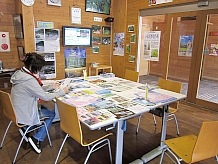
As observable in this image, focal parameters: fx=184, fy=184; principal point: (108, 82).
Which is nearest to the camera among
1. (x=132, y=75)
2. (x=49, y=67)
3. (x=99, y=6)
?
(x=132, y=75)

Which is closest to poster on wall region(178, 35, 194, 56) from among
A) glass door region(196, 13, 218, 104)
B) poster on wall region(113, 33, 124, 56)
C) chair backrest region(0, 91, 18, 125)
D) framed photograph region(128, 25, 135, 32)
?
glass door region(196, 13, 218, 104)

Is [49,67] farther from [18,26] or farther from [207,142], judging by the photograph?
[207,142]

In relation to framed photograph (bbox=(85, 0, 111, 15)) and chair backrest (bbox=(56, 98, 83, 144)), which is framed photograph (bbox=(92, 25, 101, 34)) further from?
chair backrest (bbox=(56, 98, 83, 144))

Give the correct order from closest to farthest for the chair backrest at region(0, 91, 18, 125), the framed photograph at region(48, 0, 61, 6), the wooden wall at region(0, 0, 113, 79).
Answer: the chair backrest at region(0, 91, 18, 125) < the wooden wall at region(0, 0, 113, 79) < the framed photograph at region(48, 0, 61, 6)

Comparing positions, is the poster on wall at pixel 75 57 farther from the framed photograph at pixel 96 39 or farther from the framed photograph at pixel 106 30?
the framed photograph at pixel 106 30

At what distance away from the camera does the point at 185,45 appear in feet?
14.1

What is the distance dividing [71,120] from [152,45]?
12.0 feet

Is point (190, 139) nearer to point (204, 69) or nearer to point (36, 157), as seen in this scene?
point (36, 157)

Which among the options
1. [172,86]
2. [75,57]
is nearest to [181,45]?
[172,86]

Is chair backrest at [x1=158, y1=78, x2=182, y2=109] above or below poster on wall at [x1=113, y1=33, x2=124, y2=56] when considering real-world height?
below

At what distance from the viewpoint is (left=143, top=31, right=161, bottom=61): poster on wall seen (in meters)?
4.62

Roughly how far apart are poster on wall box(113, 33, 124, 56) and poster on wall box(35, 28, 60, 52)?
1.77 m

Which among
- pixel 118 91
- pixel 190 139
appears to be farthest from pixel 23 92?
pixel 190 139

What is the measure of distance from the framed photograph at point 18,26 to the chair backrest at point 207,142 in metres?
3.88
